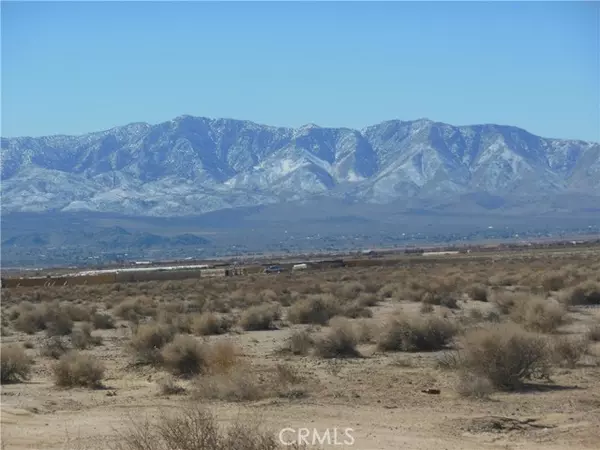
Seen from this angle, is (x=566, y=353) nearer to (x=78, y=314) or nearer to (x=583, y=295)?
(x=583, y=295)

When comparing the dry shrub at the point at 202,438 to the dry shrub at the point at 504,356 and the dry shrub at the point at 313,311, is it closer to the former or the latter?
the dry shrub at the point at 504,356

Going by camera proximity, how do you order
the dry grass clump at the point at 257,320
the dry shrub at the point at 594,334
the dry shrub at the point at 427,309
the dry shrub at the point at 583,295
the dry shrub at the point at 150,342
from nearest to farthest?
the dry shrub at the point at 150,342 → the dry shrub at the point at 594,334 → the dry grass clump at the point at 257,320 → the dry shrub at the point at 427,309 → the dry shrub at the point at 583,295

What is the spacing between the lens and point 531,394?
800 inches

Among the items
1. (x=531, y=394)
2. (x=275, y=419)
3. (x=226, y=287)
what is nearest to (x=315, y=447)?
(x=275, y=419)

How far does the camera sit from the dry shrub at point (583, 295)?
43.0 meters

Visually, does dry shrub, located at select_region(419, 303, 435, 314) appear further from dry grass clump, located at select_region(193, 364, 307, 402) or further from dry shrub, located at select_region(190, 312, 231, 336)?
dry grass clump, located at select_region(193, 364, 307, 402)

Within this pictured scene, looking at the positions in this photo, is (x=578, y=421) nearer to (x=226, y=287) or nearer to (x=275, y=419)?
(x=275, y=419)

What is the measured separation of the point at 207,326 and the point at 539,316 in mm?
10911

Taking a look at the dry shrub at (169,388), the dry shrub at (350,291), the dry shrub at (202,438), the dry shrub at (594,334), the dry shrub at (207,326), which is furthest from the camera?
the dry shrub at (350,291)

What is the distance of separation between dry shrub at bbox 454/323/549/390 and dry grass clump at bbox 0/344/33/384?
1036cm

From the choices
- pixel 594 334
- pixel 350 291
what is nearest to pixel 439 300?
pixel 350 291

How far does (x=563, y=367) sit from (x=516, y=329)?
249 cm

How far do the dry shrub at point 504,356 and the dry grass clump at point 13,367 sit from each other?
34.0 feet

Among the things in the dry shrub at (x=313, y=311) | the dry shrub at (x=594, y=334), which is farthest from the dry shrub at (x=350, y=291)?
the dry shrub at (x=594, y=334)
